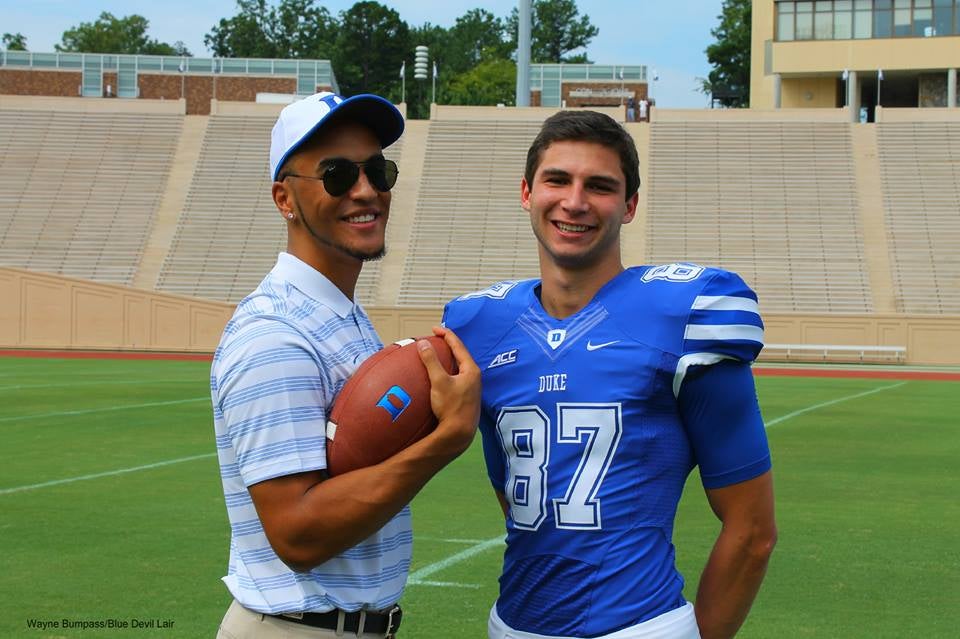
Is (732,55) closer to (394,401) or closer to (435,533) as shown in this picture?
(435,533)

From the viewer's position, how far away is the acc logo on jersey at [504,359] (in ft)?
9.09

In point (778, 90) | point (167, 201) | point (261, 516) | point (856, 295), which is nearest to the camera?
point (261, 516)

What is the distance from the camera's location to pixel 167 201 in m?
38.5

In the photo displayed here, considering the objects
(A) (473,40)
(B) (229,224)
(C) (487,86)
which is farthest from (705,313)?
(A) (473,40)

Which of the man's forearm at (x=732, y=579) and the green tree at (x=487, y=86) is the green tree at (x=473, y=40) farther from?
the man's forearm at (x=732, y=579)

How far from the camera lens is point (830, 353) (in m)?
31.5

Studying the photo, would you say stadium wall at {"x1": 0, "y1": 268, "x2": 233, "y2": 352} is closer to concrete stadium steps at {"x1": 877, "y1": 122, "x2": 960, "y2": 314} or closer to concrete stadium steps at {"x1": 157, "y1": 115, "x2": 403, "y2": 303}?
concrete stadium steps at {"x1": 157, "y1": 115, "x2": 403, "y2": 303}

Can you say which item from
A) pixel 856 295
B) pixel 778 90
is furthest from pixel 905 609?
pixel 778 90

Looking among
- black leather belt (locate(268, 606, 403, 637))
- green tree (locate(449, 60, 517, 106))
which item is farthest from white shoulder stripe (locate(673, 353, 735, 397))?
green tree (locate(449, 60, 517, 106))

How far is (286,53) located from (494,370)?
93469 millimetres

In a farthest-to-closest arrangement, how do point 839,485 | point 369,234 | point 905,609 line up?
point 839,485
point 905,609
point 369,234

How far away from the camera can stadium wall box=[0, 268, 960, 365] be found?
31.5 m

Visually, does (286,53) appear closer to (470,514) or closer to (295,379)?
(470,514)

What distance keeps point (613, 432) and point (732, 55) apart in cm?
7453
